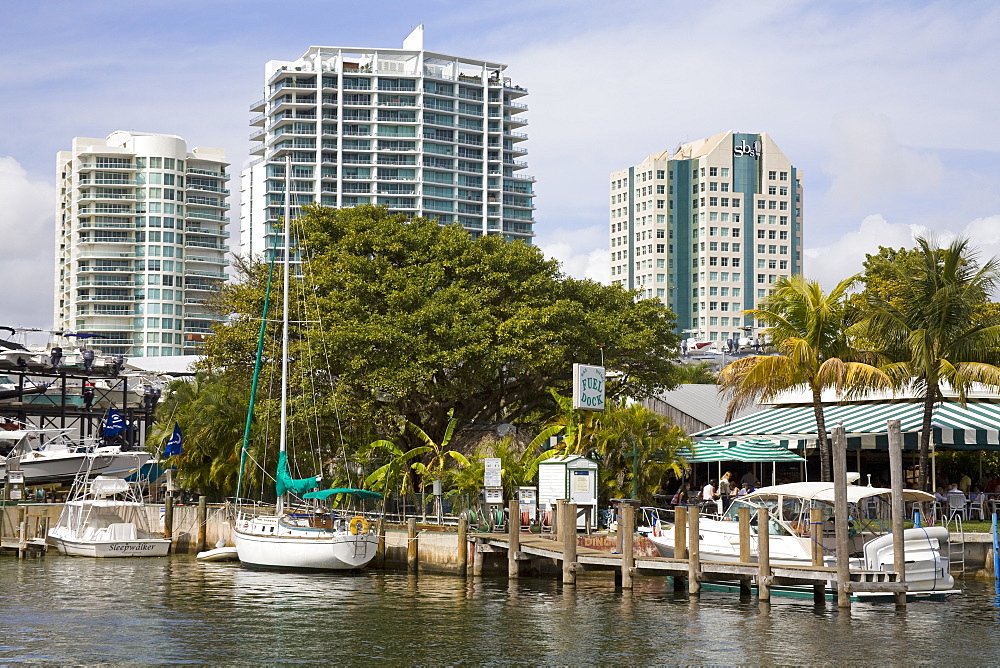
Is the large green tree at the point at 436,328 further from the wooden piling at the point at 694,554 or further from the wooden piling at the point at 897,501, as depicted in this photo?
the wooden piling at the point at 897,501

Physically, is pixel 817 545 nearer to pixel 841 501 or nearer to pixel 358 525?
pixel 841 501

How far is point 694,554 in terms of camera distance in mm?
29297

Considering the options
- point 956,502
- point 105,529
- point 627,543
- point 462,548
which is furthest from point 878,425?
point 105,529

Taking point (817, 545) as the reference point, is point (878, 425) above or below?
above

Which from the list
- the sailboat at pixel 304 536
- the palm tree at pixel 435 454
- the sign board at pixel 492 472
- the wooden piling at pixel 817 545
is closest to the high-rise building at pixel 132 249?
the palm tree at pixel 435 454

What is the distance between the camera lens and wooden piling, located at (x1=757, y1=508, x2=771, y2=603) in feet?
90.4

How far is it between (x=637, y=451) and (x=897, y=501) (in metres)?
12.1

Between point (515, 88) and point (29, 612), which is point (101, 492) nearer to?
point (29, 612)

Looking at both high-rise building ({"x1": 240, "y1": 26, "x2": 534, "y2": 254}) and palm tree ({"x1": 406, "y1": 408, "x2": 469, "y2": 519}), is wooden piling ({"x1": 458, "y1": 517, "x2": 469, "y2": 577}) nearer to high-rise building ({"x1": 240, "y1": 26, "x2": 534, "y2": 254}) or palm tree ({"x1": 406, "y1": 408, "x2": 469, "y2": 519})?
palm tree ({"x1": 406, "y1": 408, "x2": 469, "y2": 519})

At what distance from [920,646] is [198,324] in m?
162

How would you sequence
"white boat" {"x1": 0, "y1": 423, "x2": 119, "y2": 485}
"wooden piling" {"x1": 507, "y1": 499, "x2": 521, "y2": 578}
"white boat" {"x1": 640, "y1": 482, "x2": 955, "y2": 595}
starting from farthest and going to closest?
"white boat" {"x1": 0, "y1": 423, "x2": 119, "y2": 485}
"wooden piling" {"x1": 507, "y1": 499, "x2": 521, "y2": 578}
"white boat" {"x1": 640, "y1": 482, "x2": 955, "y2": 595}

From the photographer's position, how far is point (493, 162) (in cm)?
19338

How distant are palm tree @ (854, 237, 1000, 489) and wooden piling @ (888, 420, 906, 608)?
366 inches

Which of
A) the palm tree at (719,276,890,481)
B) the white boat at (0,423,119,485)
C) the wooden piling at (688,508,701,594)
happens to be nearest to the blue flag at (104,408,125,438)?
the white boat at (0,423,119,485)
